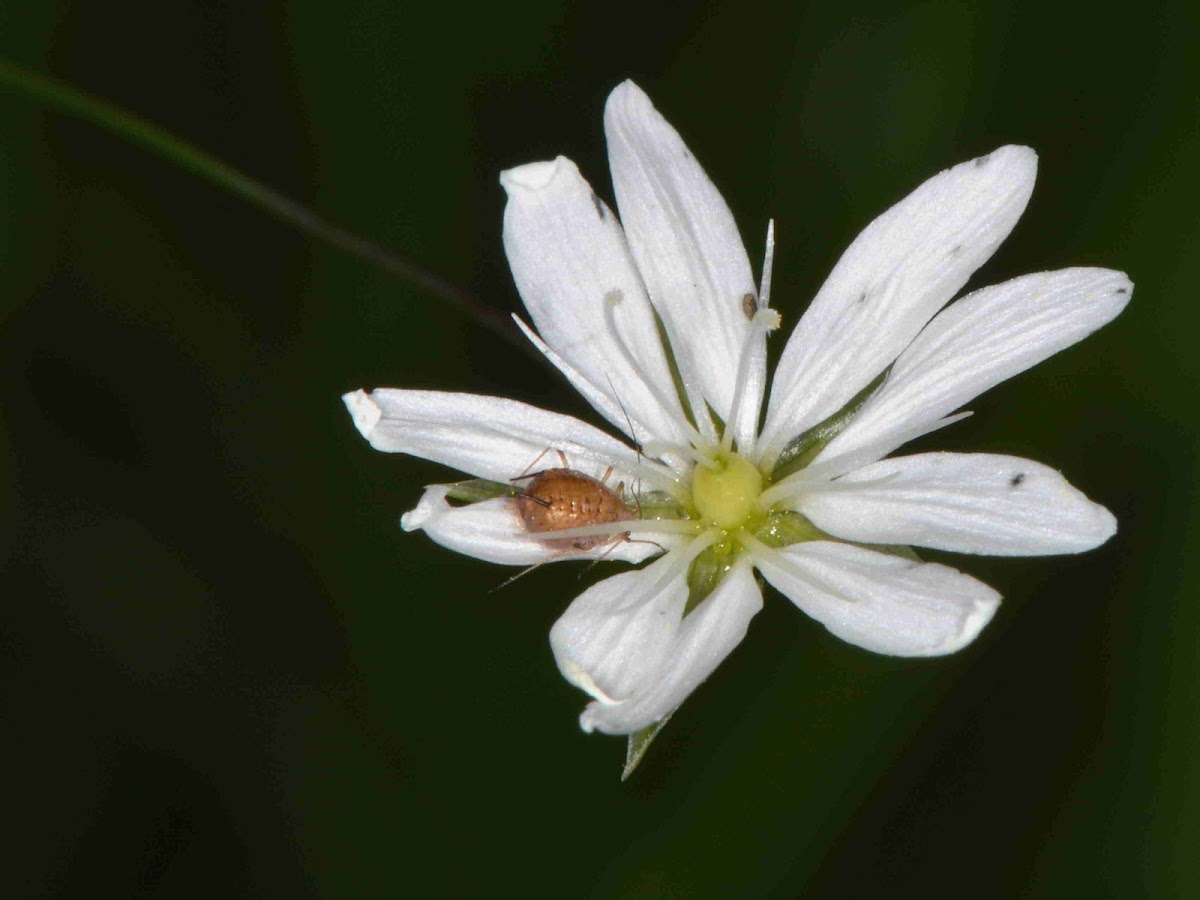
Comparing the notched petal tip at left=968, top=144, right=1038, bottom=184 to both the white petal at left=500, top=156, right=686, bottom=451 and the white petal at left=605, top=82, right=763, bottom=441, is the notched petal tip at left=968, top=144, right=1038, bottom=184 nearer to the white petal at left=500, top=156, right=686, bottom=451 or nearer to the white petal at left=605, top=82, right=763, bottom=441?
the white petal at left=605, top=82, right=763, bottom=441

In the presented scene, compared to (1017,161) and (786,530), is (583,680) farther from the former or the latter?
(1017,161)

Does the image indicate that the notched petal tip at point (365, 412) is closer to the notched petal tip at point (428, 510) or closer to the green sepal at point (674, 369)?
the notched petal tip at point (428, 510)

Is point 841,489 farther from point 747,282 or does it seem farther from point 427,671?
point 427,671

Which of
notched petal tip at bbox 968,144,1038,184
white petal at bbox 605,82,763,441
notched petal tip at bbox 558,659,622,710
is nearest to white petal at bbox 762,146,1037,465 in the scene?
notched petal tip at bbox 968,144,1038,184

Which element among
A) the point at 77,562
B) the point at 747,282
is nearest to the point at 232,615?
the point at 77,562

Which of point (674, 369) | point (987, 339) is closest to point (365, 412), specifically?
point (674, 369)
